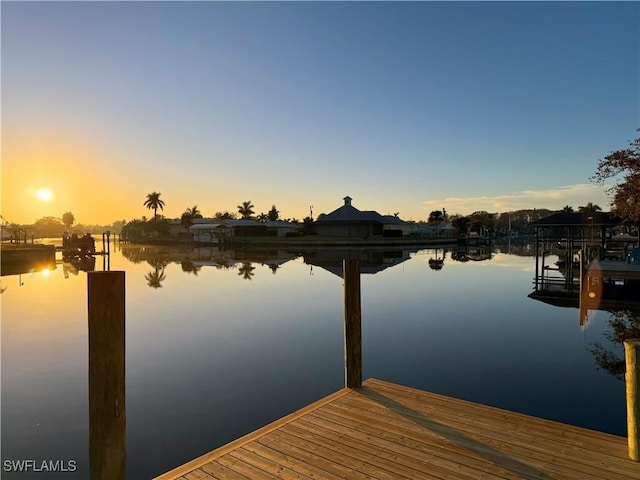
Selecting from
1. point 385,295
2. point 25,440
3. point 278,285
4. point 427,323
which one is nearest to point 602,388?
point 427,323

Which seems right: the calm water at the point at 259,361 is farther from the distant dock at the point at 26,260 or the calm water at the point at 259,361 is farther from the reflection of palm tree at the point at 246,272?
the distant dock at the point at 26,260

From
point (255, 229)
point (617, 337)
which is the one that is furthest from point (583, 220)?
point (255, 229)

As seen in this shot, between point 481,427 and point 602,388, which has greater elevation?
point 481,427

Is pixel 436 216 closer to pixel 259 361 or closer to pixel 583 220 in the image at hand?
pixel 583 220

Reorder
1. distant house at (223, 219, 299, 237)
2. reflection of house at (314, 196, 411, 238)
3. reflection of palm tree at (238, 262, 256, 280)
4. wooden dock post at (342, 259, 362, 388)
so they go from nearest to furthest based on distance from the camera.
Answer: wooden dock post at (342, 259, 362, 388)
reflection of palm tree at (238, 262, 256, 280)
reflection of house at (314, 196, 411, 238)
distant house at (223, 219, 299, 237)

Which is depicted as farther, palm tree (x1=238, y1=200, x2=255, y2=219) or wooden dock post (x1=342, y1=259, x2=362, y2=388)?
palm tree (x1=238, y1=200, x2=255, y2=219)

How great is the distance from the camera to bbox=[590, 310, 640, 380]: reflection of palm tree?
29.0 feet

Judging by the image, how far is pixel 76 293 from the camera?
61.9 ft

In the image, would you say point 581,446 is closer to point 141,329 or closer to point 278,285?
point 141,329

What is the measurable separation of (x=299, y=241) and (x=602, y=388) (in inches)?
2137

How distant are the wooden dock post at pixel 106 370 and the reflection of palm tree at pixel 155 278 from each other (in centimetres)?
1946

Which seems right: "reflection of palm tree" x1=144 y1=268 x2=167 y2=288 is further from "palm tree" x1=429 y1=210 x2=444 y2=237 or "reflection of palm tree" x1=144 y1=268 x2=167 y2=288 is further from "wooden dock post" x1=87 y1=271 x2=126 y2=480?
"palm tree" x1=429 y1=210 x2=444 y2=237

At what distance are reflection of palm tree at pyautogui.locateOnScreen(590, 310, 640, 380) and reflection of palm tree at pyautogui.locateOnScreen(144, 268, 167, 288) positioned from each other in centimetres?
1871

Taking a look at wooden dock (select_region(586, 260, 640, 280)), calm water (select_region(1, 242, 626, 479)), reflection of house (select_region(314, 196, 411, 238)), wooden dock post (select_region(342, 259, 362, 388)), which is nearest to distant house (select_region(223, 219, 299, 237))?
reflection of house (select_region(314, 196, 411, 238))
